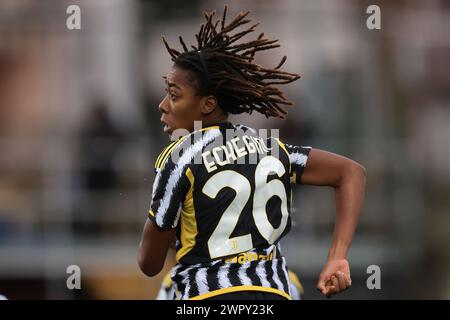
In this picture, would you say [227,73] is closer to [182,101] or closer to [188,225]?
[182,101]

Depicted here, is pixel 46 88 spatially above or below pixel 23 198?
above

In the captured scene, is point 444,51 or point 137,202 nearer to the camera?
point 137,202

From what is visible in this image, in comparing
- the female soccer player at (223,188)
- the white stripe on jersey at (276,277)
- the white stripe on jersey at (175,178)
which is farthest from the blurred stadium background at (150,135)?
the white stripe on jersey at (175,178)

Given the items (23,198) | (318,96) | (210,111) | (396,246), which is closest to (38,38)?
(23,198)

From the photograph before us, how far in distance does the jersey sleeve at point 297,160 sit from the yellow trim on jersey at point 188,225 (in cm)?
60

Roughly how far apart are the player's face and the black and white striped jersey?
11 cm

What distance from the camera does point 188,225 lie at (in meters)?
5.59

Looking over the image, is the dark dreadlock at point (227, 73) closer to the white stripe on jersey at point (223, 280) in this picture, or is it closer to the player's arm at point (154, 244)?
the player's arm at point (154, 244)

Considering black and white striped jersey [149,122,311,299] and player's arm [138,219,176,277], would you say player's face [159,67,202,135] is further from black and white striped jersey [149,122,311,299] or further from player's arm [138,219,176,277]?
player's arm [138,219,176,277]

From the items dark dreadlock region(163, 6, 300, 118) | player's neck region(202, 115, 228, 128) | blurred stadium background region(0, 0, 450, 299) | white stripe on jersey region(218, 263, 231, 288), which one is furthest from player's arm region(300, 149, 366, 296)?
blurred stadium background region(0, 0, 450, 299)

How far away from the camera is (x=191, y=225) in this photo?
5.58 m

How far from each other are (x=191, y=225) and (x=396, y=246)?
26.5 ft

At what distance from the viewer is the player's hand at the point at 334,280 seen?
5.48m
